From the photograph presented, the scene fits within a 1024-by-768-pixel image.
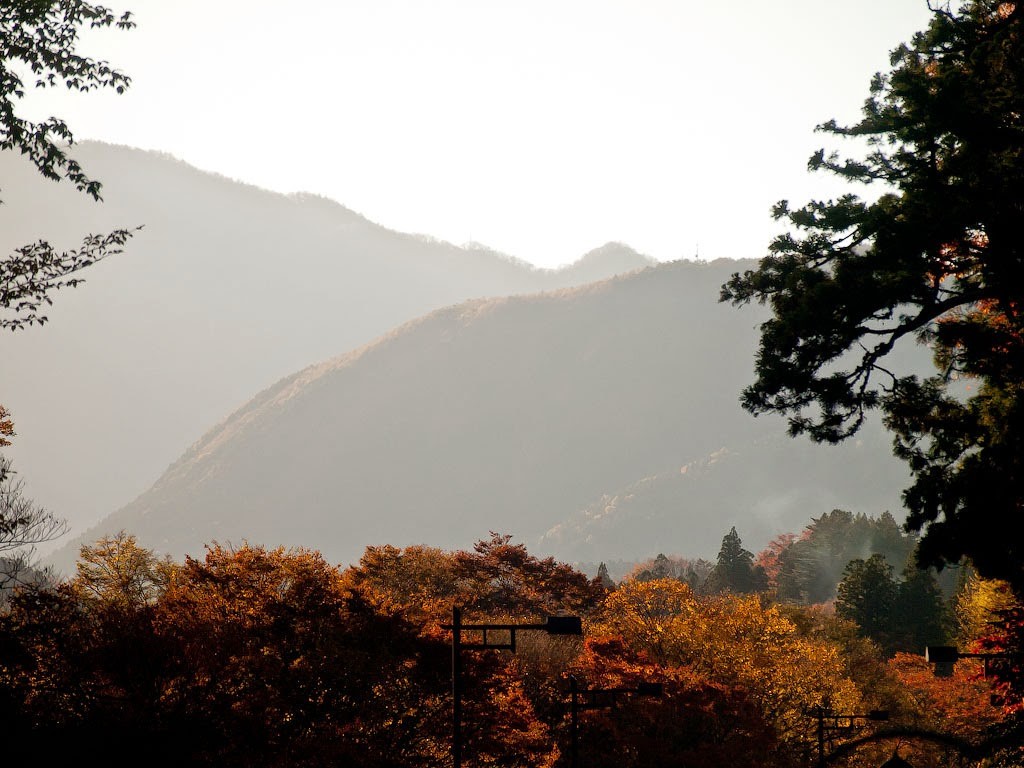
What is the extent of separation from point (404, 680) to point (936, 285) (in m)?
24.1

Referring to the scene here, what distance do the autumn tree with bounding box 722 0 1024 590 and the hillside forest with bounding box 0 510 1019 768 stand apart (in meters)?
4.38

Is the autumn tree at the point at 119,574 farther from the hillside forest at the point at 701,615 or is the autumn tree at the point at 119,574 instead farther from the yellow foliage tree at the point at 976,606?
the yellow foliage tree at the point at 976,606

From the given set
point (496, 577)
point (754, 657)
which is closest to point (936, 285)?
point (754, 657)

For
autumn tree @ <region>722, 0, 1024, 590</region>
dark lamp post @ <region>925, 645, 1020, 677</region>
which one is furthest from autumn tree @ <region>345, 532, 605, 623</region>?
autumn tree @ <region>722, 0, 1024, 590</region>

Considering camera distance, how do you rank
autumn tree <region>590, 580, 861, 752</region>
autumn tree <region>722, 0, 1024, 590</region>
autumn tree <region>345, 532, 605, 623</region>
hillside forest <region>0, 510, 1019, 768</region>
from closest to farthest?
autumn tree <region>722, 0, 1024, 590</region>
hillside forest <region>0, 510, 1019, 768</region>
autumn tree <region>590, 580, 861, 752</region>
autumn tree <region>345, 532, 605, 623</region>

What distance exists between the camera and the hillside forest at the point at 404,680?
1138 inches

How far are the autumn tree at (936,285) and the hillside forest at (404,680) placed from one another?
172 inches

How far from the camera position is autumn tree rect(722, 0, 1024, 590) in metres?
16.1

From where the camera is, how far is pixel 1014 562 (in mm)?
15914

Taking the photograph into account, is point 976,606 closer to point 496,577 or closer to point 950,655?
point 496,577

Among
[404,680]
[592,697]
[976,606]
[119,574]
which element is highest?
[119,574]

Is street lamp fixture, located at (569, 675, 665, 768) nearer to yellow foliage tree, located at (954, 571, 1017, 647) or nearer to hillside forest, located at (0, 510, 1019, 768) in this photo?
hillside forest, located at (0, 510, 1019, 768)

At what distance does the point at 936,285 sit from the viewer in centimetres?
1775

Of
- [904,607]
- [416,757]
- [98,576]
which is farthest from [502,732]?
[904,607]
